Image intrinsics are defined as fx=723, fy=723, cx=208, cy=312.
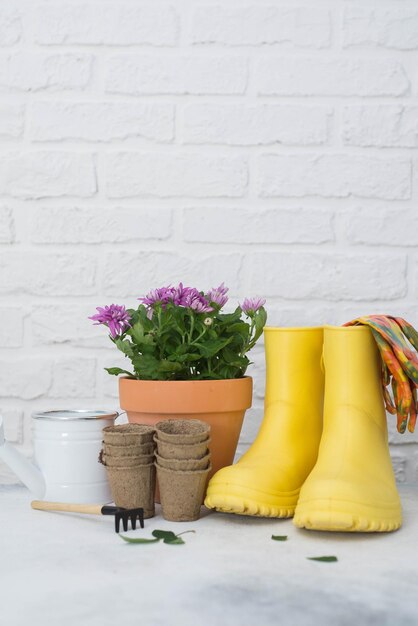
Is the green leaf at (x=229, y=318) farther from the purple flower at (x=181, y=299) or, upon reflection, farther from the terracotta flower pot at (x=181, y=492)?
the terracotta flower pot at (x=181, y=492)

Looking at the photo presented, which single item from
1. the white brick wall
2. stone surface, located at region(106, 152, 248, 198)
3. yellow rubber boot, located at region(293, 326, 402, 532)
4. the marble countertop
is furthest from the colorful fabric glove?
stone surface, located at region(106, 152, 248, 198)

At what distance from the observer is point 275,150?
1433 mm

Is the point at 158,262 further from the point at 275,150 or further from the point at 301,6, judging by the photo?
the point at 301,6

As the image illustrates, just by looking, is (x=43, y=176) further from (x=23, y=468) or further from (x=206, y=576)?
(x=206, y=576)

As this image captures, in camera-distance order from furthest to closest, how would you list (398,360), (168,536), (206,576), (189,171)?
(189,171) → (398,360) → (168,536) → (206,576)

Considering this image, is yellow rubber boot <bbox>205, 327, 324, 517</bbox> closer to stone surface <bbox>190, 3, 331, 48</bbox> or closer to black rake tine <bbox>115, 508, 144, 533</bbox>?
black rake tine <bbox>115, 508, 144, 533</bbox>

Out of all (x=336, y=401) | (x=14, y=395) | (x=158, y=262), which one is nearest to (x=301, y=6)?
(x=158, y=262)

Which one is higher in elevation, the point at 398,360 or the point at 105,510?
the point at 398,360

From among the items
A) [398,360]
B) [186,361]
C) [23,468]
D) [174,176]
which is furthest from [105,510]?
[174,176]

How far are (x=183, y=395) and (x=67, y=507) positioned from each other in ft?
0.74

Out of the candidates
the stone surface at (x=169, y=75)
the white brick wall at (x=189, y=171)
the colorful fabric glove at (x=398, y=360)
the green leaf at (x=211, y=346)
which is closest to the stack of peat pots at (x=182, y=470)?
the green leaf at (x=211, y=346)

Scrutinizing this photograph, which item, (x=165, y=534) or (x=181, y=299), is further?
(x=181, y=299)

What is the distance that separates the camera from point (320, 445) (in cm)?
104

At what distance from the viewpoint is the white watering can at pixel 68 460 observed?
1072 millimetres
